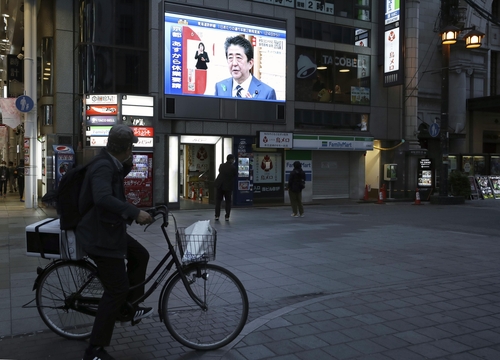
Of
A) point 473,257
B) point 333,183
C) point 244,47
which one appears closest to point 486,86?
point 333,183

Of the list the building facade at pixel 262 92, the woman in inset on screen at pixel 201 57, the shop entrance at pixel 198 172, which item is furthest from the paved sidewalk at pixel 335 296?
the woman in inset on screen at pixel 201 57

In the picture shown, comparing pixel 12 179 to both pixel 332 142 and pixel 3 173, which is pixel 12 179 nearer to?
pixel 3 173

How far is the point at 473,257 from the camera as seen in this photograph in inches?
372

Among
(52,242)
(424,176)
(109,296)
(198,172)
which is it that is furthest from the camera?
(424,176)

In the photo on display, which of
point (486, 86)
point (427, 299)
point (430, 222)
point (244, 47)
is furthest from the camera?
point (486, 86)

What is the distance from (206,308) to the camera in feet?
15.5

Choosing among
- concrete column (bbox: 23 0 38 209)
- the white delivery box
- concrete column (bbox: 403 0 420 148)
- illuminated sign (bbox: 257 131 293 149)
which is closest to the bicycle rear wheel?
the white delivery box

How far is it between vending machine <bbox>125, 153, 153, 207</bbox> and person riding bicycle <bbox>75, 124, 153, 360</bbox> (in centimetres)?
1404

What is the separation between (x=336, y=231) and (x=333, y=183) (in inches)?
442

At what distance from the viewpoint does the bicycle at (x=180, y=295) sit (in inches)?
180

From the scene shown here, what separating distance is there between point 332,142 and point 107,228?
1910cm

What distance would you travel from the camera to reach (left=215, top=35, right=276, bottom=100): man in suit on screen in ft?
64.8

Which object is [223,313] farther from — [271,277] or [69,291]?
[271,277]

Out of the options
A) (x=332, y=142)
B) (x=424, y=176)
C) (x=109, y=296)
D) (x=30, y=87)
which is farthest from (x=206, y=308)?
(x=424, y=176)
